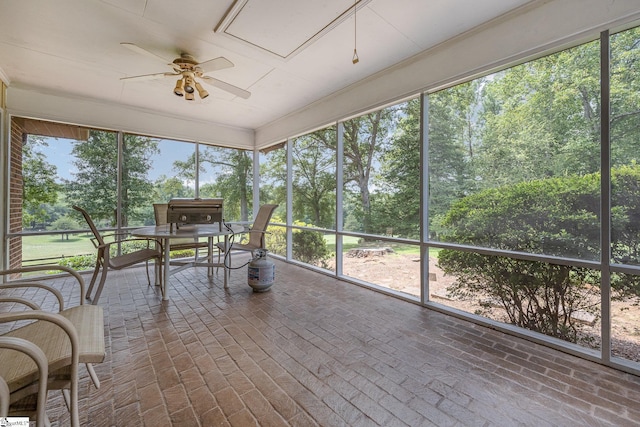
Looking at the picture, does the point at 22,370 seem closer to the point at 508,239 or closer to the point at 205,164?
the point at 508,239

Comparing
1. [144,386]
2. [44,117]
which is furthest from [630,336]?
[44,117]

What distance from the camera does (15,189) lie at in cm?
393

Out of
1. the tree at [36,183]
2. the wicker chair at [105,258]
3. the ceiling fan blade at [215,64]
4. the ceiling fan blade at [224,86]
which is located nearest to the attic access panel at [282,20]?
the ceiling fan blade at [215,64]

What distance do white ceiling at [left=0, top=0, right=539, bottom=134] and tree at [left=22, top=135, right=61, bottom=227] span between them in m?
0.90

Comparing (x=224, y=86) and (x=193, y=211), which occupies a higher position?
(x=224, y=86)

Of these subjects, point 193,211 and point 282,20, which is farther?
point 193,211

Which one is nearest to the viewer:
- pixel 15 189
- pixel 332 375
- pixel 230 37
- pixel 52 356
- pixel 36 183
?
pixel 52 356

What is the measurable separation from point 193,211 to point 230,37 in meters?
1.94

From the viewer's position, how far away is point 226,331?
248cm

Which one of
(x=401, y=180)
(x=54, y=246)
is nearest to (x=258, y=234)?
(x=401, y=180)

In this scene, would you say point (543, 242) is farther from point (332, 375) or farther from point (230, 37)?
point (230, 37)

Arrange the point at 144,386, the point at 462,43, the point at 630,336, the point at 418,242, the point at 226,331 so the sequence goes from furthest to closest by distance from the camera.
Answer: the point at 418,242 → the point at 462,43 → the point at 226,331 → the point at 630,336 → the point at 144,386

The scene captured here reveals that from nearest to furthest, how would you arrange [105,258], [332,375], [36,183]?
[332,375] → [105,258] → [36,183]

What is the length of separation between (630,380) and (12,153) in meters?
7.20
